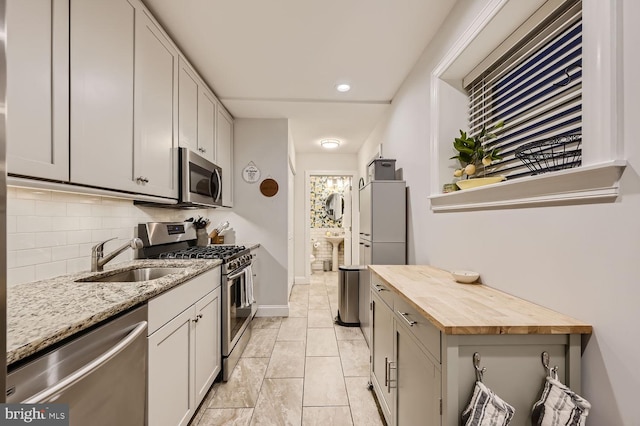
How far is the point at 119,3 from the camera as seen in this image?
1548 mm

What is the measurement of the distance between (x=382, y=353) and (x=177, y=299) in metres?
1.25

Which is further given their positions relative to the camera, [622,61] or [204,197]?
[204,197]

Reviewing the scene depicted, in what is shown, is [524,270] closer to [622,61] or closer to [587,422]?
[587,422]

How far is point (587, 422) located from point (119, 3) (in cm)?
272

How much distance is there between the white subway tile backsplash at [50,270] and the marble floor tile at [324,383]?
5.46ft

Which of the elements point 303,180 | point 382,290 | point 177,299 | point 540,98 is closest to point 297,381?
point 382,290

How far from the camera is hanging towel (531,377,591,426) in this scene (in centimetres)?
80

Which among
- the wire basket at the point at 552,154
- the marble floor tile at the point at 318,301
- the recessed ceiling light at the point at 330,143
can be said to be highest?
the recessed ceiling light at the point at 330,143

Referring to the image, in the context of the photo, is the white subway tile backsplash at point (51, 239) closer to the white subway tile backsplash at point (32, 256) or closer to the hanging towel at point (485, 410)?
the white subway tile backsplash at point (32, 256)

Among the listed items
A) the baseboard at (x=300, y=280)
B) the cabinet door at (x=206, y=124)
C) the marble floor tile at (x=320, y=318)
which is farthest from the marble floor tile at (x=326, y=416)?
the baseboard at (x=300, y=280)

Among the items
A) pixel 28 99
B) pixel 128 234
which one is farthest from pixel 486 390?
pixel 128 234

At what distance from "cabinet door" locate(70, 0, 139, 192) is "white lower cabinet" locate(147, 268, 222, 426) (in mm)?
700

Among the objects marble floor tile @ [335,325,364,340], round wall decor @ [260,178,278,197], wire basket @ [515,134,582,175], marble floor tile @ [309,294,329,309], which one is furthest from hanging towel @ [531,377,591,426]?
marble floor tile @ [309,294,329,309]

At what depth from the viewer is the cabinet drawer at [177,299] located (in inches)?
52.3
